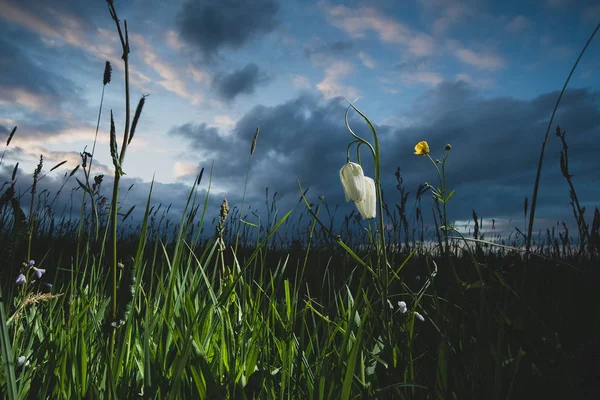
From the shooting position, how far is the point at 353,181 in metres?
1.43

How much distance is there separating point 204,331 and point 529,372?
1018 millimetres

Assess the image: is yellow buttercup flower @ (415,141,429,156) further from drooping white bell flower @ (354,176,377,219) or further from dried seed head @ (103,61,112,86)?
dried seed head @ (103,61,112,86)

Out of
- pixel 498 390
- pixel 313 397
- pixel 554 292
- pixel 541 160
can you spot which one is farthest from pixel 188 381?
pixel 554 292

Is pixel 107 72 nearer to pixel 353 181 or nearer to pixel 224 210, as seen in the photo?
pixel 224 210

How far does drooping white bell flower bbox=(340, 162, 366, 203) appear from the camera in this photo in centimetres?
143

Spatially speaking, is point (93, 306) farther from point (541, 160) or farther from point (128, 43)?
point (541, 160)

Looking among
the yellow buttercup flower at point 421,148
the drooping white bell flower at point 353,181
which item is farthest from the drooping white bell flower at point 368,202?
the yellow buttercup flower at point 421,148

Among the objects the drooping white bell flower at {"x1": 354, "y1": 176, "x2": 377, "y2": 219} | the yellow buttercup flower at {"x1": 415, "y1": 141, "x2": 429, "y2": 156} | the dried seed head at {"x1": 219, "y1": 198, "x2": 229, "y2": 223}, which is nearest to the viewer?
the dried seed head at {"x1": 219, "y1": 198, "x2": 229, "y2": 223}

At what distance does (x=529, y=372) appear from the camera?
1.22 metres

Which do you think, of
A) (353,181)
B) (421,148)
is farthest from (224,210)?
(421,148)

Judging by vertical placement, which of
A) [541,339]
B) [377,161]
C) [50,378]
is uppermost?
[377,161]

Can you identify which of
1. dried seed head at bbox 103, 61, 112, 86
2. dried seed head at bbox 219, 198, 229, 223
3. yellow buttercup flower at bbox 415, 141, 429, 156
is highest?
→ yellow buttercup flower at bbox 415, 141, 429, 156

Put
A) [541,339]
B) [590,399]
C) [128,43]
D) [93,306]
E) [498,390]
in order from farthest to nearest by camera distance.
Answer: [93,306]
[541,339]
[590,399]
[498,390]
[128,43]

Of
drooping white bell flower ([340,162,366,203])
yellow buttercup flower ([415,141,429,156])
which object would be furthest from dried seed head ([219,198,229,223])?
yellow buttercup flower ([415,141,429,156])
